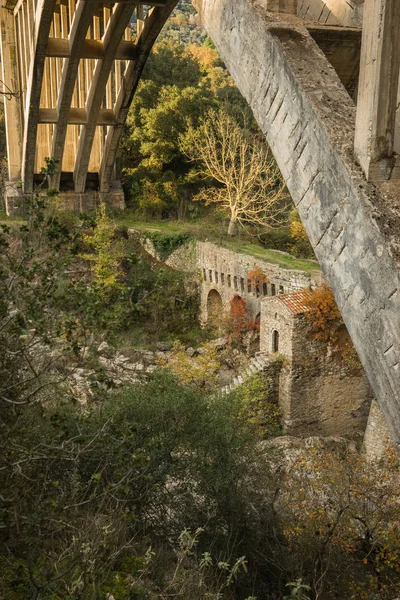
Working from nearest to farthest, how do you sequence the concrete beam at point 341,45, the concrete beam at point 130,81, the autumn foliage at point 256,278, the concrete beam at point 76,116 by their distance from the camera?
the concrete beam at point 341,45, the concrete beam at point 130,81, the concrete beam at point 76,116, the autumn foliage at point 256,278

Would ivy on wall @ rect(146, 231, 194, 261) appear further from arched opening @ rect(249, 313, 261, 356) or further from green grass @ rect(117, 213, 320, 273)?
arched opening @ rect(249, 313, 261, 356)

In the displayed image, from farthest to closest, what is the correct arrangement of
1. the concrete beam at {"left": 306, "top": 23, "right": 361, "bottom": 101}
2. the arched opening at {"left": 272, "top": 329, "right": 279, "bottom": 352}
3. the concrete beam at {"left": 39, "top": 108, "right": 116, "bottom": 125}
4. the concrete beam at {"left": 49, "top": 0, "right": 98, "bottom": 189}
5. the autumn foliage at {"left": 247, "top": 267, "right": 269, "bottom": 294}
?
the autumn foliage at {"left": 247, "top": 267, "right": 269, "bottom": 294}, the concrete beam at {"left": 39, "top": 108, "right": 116, "bottom": 125}, the arched opening at {"left": 272, "top": 329, "right": 279, "bottom": 352}, the concrete beam at {"left": 49, "top": 0, "right": 98, "bottom": 189}, the concrete beam at {"left": 306, "top": 23, "right": 361, "bottom": 101}

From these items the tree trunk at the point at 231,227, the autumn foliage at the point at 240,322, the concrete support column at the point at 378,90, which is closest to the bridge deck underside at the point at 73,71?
the tree trunk at the point at 231,227

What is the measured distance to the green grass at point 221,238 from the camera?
16094 mm

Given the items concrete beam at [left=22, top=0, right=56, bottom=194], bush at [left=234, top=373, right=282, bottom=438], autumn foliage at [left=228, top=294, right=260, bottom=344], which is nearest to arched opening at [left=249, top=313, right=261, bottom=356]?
autumn foliage at [left=228, top=294, right=260, bottom=344]

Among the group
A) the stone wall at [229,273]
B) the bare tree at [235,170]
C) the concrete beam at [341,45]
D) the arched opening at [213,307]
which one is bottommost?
the arched opening at [213,307]

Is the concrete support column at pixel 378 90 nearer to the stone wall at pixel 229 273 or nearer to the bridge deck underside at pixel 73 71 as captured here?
the bridge deck underside at pixel 73 71

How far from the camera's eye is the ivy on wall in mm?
19688

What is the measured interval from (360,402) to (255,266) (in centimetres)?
453

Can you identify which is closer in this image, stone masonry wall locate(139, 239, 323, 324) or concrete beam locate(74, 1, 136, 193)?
concrete beam locate(74, 1, 136, 193)

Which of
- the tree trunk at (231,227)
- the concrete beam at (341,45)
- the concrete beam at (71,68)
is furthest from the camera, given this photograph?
the tree trunk at (231,227)

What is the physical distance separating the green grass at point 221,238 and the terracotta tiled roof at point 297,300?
1177 mm

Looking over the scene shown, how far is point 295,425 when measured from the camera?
13984mm

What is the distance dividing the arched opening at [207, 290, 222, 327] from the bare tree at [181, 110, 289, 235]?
7.78 feet
